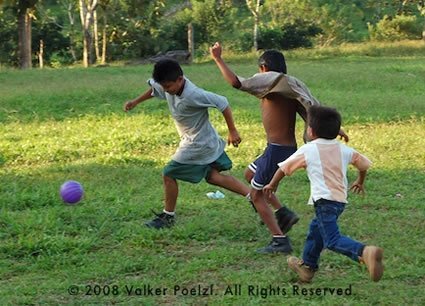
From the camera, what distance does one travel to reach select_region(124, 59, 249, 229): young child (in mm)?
5836

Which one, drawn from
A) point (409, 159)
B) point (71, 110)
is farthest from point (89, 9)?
point (409, 159)

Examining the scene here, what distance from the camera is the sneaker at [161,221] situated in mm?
6047

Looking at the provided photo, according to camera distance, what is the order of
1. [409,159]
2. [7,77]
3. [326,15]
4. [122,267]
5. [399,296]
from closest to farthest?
[399,296] → [122,267] → [409,159] → [7,77] → [326,15]

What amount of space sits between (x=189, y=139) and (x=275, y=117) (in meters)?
0.75

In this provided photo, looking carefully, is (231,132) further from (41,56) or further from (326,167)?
(41,56)

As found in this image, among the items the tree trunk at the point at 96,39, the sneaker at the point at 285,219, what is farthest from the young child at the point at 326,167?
the tree trunk at the point at 96,39

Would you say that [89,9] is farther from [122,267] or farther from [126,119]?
[122,267]

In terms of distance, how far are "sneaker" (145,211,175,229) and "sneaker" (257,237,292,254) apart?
95 cm

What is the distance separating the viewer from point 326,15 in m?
35.4

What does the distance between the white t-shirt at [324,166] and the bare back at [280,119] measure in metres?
1.01

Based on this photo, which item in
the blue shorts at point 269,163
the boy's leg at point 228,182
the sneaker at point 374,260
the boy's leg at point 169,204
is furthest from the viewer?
the boy's leg at point 169,204

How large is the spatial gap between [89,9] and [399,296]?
24.5 meters

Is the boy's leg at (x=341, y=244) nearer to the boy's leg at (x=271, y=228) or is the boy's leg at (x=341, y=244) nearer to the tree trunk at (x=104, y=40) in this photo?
the boy's leg at (x=271, y=228)

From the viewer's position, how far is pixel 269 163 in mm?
5574
